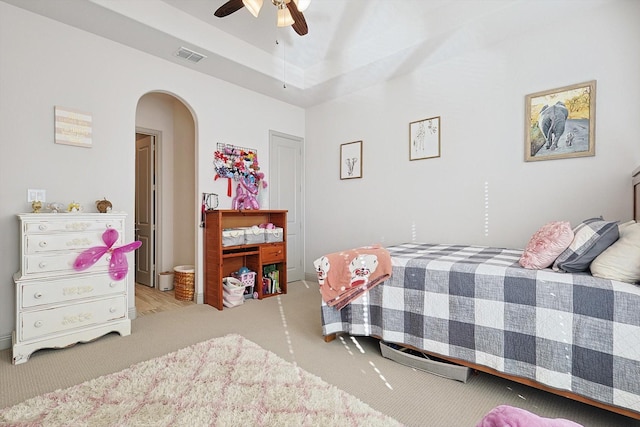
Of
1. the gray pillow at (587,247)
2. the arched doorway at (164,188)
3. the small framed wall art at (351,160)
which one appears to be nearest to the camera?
the gray pillow at (587,247)

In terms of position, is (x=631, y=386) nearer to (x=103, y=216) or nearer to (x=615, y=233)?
(x=615, y=233)

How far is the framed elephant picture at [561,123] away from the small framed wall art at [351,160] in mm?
1937

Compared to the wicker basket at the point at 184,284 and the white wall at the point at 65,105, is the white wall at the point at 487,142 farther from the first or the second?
the white wall at the point at 65,105

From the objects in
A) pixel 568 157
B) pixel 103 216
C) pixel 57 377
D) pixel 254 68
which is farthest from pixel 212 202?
pixel 568 157

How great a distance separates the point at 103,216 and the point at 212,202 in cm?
130

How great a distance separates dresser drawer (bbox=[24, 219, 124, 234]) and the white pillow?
3.43m

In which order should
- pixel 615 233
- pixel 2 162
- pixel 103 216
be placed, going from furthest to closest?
pixel 103 216 → pixel 2 162 → pixel 615 233

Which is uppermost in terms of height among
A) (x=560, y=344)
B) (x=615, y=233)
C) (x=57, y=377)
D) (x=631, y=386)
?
(x=615, y=233)

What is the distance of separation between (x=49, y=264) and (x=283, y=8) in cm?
264

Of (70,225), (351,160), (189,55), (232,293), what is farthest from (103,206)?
(351,160)

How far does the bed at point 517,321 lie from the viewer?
1.57m

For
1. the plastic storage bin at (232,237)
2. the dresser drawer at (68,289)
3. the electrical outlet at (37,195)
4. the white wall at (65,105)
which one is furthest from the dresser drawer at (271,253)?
the electrical outlet at (37,195)

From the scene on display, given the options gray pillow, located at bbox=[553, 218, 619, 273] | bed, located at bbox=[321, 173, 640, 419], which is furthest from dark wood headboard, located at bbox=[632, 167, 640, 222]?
gray pillow, located at bbox=[553, 218, 619, 273]

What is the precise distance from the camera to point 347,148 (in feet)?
14.7
